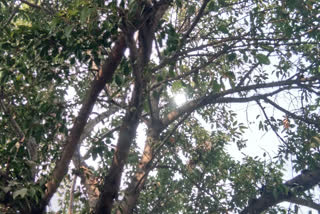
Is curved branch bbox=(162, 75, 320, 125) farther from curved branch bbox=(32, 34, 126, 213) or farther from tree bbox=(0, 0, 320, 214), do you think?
curved branch bbox=(32, 34, 126, 213)

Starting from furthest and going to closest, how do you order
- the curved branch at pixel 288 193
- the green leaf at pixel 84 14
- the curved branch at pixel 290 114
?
the curved branch at pixel 288 193
the curved branch at pixel 290 114
the green leaf at pixel 84 14

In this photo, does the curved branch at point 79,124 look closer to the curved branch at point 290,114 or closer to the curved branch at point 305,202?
the curved branch at point 290,114

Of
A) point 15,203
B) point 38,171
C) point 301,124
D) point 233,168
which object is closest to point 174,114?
point 233,168

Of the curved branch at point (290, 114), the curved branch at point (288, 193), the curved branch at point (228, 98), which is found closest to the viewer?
the curved branch at point (228, 98)

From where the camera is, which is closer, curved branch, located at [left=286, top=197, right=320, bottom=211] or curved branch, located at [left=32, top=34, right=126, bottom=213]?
curved branch, located at [left=32, top=34, right=126, bottom=213]

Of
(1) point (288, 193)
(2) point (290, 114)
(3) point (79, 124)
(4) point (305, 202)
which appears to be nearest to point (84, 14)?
(3) point (79, 124)

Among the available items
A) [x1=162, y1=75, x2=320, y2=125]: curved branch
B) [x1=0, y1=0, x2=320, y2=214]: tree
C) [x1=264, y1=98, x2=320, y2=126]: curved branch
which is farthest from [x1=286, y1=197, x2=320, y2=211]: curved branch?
[x1=162, y1=75, x2=320, y2=125]: curved branch

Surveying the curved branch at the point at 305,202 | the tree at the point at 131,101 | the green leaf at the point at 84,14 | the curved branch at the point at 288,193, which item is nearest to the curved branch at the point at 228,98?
the tree at the point at 131,101

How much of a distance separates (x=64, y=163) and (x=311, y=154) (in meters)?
4.37

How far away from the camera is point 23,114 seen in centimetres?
304

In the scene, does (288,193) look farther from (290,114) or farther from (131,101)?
(131,101)

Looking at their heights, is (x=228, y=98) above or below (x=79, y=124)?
above

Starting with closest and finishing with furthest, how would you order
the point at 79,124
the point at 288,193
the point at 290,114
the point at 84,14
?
the point at 84,14, the point at 79,124, the point at 290,114, the point at 288,193

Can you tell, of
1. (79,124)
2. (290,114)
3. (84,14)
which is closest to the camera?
(84,14)
